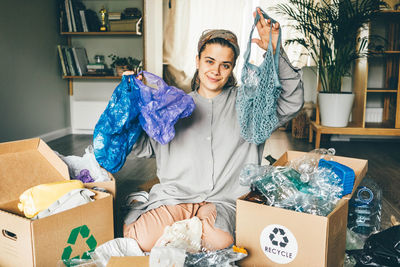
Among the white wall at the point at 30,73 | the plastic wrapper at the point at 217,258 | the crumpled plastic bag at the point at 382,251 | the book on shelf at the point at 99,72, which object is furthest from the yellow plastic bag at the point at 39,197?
the book on shelf at the point at 99,72

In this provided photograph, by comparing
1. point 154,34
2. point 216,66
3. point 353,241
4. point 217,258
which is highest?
point 154,34

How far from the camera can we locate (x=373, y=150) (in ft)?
11.6

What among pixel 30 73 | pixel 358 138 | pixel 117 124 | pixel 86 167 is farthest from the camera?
pixel 358 138

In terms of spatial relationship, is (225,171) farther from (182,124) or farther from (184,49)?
(184,49)

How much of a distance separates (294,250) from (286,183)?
19 cm

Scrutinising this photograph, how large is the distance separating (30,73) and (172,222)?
10.3 ft

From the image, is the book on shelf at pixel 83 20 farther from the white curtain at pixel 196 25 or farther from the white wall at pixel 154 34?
the white curtain at pixel 196 25

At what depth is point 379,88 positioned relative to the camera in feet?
12.9

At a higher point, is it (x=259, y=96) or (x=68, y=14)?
(x=68, y=14)

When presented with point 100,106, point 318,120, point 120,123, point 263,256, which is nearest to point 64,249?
point 120,123

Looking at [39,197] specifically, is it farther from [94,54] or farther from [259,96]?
[94,54]

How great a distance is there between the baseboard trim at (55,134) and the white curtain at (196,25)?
1.53m

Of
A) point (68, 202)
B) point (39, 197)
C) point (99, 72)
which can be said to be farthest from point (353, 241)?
point (99, 72)

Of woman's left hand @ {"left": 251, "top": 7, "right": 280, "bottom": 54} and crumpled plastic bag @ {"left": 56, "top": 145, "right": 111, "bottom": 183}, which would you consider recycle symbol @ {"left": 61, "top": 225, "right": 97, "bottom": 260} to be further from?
woman's left hand @ {"left": 251, "top": 7, "right": 280, "bottom": 54}
